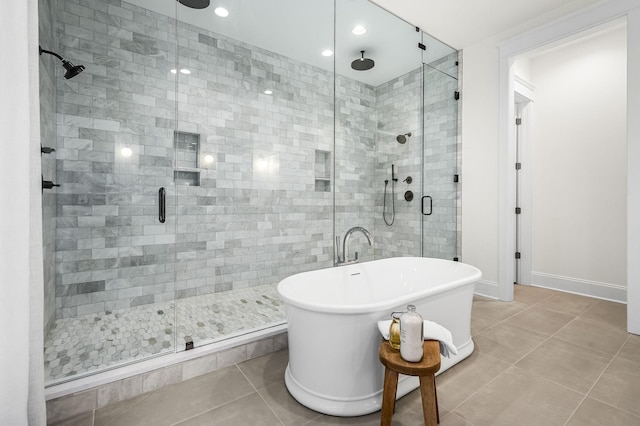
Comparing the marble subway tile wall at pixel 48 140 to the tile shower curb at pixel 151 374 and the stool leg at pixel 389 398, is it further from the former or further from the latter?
the stool leg at pixel 389 398

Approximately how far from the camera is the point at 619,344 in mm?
2322

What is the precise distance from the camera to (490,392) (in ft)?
5.71

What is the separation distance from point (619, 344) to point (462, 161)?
221cm

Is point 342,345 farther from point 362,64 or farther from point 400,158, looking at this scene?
point 362,64

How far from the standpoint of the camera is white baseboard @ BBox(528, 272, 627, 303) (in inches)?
129

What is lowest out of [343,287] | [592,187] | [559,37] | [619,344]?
[619,344]

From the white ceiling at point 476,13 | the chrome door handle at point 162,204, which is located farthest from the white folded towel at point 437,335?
the white ceiling at point 476,13

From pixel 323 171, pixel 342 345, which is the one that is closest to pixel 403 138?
pixel 323 171

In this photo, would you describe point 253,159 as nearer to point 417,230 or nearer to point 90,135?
point 90,135

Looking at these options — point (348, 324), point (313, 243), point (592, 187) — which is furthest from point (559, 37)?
point (348, 324)

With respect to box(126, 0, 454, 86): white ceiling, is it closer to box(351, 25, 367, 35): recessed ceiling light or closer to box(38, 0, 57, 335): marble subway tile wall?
box(351, 25, 367, 35): recessed ceiling light

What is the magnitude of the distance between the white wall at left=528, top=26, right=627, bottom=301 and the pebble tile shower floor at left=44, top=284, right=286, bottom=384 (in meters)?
3.51

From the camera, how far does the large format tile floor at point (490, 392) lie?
1.53 m

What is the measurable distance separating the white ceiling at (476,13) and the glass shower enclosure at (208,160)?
18 centimetres
